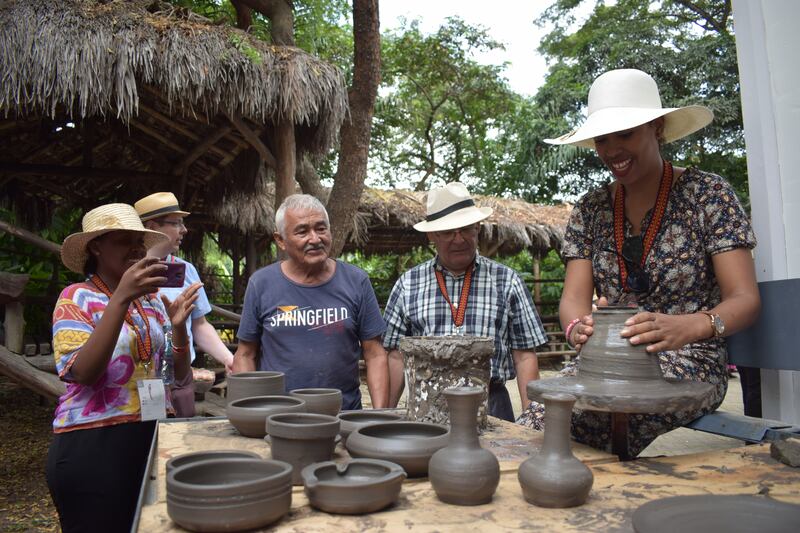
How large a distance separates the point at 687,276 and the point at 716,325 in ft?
1.06

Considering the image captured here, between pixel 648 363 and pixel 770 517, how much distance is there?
0.59 meters

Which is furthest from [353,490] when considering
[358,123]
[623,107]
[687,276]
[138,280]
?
[358,123]

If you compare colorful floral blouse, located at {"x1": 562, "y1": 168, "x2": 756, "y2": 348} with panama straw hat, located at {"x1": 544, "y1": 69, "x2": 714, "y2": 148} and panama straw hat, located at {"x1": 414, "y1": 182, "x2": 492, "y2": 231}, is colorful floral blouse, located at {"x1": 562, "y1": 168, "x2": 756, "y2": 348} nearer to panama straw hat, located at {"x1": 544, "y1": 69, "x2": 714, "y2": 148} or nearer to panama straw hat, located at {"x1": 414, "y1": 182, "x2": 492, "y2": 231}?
panama straw hat, located at {"x1": 544, "y1": 69, "x2": 714, "y2": 148}

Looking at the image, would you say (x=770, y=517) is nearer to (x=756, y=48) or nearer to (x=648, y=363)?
(x=648, y=363)

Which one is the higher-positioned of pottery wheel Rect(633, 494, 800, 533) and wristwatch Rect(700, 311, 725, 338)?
wristwatch Rect(700, 311, 725, 338)

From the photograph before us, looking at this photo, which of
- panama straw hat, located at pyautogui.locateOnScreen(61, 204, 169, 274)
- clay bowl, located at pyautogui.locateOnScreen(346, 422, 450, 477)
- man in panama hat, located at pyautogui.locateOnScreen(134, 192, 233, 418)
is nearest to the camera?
clay bowl, located at pyautogui.locateOnScreen(346, 422, 450, 477)

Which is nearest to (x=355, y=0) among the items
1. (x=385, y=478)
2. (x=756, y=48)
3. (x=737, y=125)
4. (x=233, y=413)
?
(x=756, y=48)

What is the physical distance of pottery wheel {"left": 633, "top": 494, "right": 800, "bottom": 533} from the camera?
1.20m

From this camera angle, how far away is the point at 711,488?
1.57m

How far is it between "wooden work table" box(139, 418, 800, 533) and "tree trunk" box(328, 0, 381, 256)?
165 inches

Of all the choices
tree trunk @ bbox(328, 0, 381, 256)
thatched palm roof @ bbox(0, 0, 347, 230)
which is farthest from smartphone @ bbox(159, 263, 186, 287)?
tree trunk @ bbox(328, 0, 381, 256)

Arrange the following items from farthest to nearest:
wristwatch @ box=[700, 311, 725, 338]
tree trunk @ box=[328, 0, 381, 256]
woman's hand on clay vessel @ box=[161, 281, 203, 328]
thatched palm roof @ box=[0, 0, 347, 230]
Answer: tree trunk @ box=[328, 0, 381, 256] < thatched palm roof @ box=[0, 0, 347, 230] < woman's hand on clay vessel @ box=[161, 281, 203, 328] < wristwatch @ box=[700, 311, 725, 338]

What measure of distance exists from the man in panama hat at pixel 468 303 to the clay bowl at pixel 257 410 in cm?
110

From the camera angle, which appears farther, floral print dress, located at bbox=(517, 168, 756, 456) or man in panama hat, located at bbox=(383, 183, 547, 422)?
man in panama hat, located at bbox=(383, 183, 547, 422)
